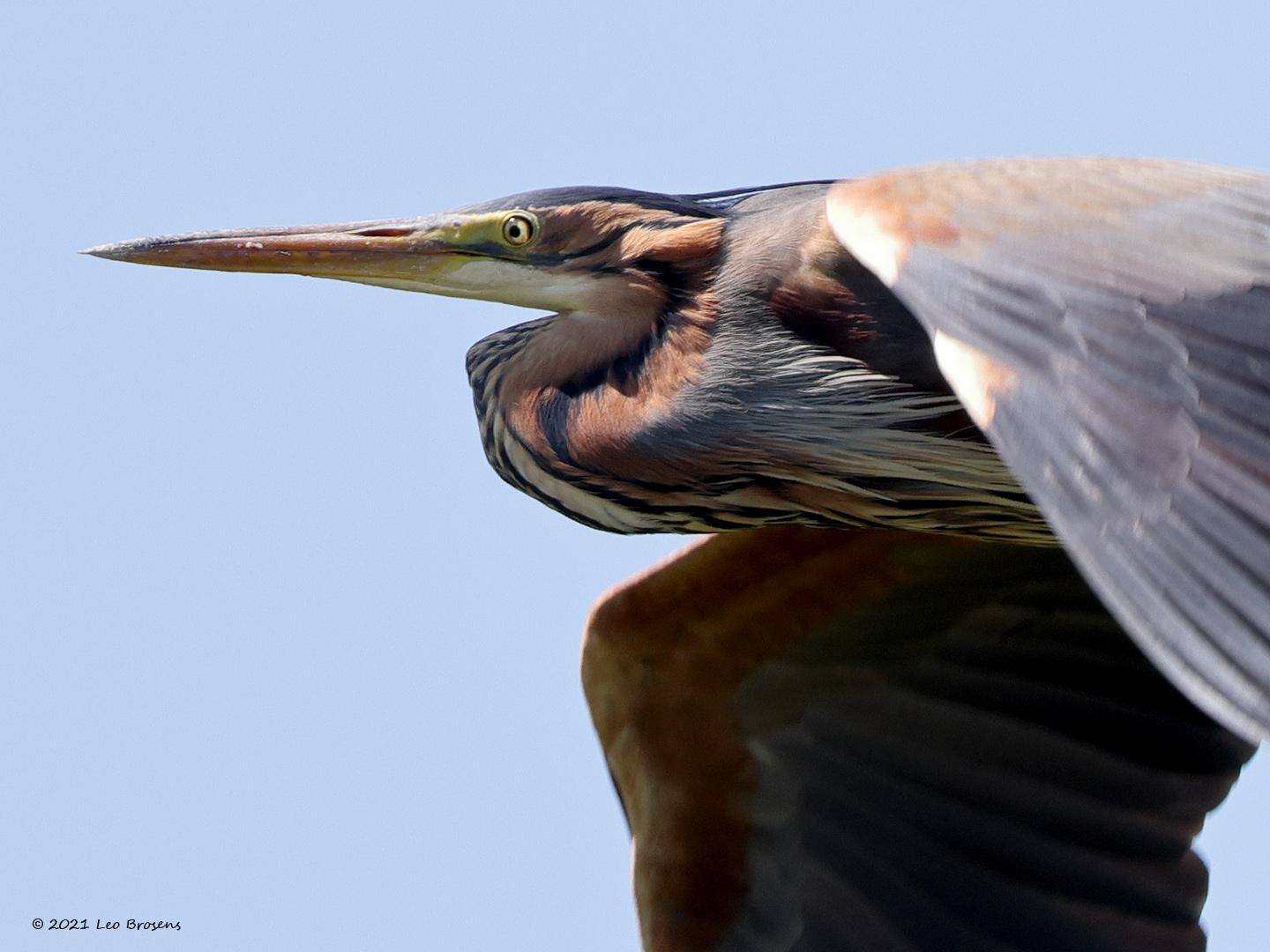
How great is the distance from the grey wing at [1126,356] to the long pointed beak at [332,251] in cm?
97

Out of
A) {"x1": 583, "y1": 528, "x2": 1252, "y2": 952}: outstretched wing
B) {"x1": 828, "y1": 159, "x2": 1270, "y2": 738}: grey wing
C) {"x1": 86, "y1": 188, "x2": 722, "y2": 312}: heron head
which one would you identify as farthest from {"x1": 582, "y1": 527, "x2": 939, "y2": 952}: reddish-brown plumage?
{"x1": 828, "y1": 159, "x2": 1270, "y2": 738}: grey wing

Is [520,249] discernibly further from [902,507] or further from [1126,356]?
[1126,356]

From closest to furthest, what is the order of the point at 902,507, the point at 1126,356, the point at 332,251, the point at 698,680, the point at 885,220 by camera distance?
the point at 1126,356
the point at 885,220
the point at 902,507
the point at 332,251
the point at 698,680

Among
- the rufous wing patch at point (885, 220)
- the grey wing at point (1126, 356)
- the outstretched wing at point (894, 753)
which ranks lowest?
the outstretched wing at point (894, 753)

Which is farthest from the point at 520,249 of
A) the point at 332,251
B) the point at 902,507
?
the point at 902,507

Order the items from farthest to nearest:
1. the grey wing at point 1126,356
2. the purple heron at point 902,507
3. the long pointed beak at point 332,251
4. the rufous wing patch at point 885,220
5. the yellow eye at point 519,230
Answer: the long pointed beak at point 332,251 → the yellow eye at point 519,230 → the rufous wing patch at point 885,220 → the purple heron at point 902,507 → the grey wing at point 1126,356

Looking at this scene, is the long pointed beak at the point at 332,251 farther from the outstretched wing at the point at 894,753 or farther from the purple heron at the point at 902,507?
the outstretched wing at the point at 894,753

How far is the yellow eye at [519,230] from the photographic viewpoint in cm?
446

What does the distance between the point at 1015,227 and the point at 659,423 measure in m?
0.80

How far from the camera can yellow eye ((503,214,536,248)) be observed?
4461mm

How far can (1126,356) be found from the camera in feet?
11.0

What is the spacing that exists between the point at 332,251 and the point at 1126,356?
5.99ft

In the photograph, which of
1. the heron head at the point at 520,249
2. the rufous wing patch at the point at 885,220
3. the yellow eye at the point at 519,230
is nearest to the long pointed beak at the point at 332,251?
the heron head at the point at 520,249

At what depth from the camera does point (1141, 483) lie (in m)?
3.11
